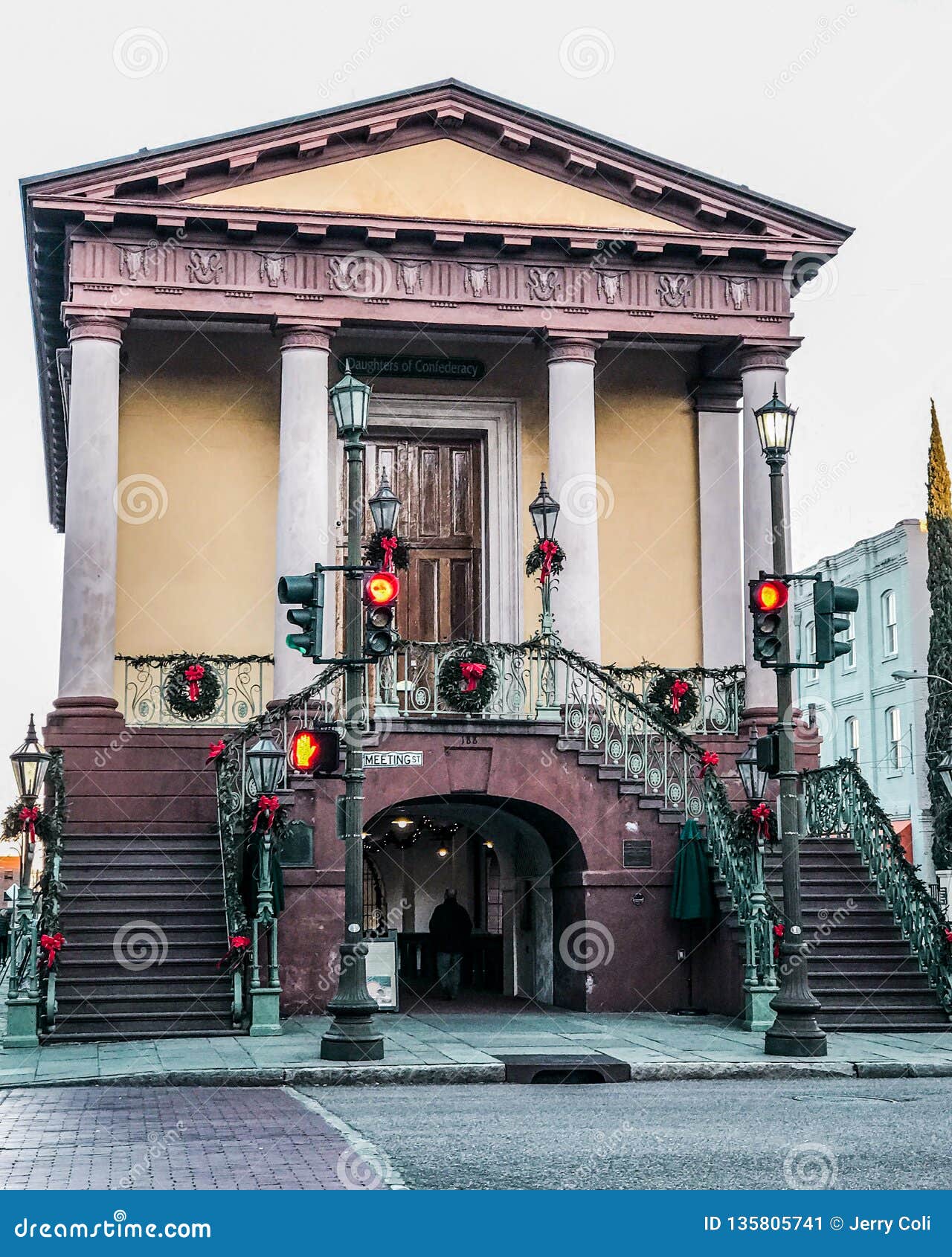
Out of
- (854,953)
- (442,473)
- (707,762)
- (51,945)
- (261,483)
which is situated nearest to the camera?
(51,945)

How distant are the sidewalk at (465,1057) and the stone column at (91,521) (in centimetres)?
612

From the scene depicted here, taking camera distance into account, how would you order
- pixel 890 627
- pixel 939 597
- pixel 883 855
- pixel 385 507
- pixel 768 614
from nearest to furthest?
pixel 768 614 → pixel 385 507 → pixel 883 855 → pixel 939 597 → pixel 890 627

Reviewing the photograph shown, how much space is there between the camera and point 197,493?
25.7 metres

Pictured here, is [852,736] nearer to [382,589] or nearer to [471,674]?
[471,674]

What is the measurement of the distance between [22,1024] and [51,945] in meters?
0.99

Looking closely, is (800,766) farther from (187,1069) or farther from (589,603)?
(187,1069)

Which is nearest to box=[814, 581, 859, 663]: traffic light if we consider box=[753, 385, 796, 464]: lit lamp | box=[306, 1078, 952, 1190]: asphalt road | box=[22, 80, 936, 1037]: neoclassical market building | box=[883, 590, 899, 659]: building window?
box=[753, 385, 796, 464]: lit lamp

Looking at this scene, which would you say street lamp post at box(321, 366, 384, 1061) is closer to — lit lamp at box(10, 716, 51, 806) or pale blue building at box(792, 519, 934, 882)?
lit lamp at box(10, 716, 51, 806)

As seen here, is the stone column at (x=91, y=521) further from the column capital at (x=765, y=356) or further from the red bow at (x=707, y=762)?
the column capital at (x=765, y=356)

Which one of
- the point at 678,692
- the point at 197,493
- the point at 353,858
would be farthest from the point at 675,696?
the point at 353,858

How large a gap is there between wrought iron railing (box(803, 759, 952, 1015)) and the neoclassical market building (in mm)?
1882

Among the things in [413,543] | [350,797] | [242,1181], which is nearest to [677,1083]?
[350,797]

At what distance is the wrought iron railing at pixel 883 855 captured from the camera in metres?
19.7

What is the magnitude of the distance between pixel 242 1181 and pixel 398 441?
738 inches
